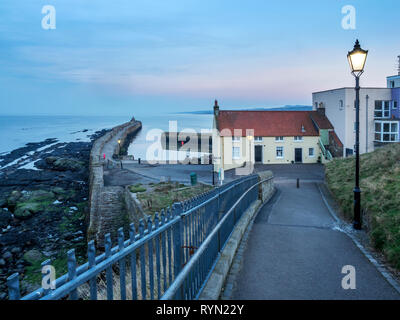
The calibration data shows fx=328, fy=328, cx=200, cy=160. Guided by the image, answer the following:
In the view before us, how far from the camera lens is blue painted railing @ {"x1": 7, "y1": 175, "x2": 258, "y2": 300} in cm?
233

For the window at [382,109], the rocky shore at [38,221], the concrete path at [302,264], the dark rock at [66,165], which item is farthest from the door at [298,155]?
the concrete path at [302,264]

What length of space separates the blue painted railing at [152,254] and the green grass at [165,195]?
355 inches

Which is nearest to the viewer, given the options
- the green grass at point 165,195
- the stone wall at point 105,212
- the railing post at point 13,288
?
the railing post at point 13,288

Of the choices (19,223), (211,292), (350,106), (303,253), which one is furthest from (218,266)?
(350,106)

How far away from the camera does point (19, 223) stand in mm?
22562

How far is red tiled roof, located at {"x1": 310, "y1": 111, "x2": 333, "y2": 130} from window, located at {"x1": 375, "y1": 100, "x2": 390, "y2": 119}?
5829mm

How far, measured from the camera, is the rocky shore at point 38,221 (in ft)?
52.7

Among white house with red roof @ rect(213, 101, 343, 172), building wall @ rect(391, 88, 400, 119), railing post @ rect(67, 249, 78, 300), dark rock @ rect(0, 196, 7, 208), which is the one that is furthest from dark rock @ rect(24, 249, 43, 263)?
building wall @ rect(391, 88, 400, 119)

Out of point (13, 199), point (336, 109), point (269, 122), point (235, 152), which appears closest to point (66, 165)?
point (13, 199)

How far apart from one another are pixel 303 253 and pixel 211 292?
3653 millimetres

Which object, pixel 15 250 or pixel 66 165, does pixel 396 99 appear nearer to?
pixel 15 250

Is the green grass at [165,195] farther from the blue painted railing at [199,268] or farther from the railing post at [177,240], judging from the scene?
the railing post at [177,240]

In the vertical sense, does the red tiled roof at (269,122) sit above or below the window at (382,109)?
below

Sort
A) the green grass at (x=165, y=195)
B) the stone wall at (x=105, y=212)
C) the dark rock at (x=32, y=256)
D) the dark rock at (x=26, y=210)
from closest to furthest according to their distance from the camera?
the dark rock at (x=32, y=256), the green grass at (x=165, y=195), the stone wall at (x=105, y=212), the dark rock at (x=26, y=210)
